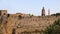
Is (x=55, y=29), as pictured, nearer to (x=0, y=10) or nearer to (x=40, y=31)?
(x=40, y=31)

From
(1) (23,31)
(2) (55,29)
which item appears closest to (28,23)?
(1) (23,31)

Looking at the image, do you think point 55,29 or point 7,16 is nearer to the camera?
point 55,29

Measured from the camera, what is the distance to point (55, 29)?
38.7 metres

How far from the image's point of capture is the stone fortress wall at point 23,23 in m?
45.2

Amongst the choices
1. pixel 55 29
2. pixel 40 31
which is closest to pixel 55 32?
pixel 55 29

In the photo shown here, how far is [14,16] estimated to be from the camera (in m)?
45.5

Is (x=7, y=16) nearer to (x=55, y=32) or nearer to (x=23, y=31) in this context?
(x=23, y=31)

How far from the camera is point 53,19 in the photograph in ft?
149

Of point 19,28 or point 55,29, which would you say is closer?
point 55,29

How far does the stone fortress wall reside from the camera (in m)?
45.2

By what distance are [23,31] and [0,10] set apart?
11.6 feet

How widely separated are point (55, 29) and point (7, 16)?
8672 millimetres

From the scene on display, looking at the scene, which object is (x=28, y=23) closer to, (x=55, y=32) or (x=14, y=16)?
(x=14, y=16)

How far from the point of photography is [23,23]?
45281 mm
